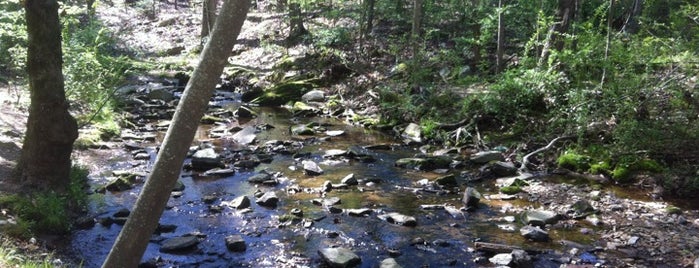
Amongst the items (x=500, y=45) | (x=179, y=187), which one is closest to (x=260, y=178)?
(x=179, y=187)

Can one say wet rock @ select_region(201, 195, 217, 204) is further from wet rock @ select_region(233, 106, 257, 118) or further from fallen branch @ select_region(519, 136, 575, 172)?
wet rock @ select_region(233, 106, 257, 118)

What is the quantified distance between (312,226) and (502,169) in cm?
511

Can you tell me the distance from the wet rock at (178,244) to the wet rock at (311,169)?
4191mm

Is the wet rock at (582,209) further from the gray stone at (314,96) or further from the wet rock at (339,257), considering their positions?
the gray stone at (314,96)

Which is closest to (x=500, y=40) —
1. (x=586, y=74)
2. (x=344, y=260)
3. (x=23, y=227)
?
(x=586, y=74)

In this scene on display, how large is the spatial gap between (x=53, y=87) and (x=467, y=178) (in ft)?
27.0

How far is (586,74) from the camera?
13.4 meters

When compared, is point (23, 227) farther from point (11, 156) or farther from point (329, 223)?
point (329, 223)

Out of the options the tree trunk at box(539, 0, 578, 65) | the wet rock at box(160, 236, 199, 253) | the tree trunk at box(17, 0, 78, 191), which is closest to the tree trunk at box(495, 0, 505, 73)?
the tree trunk at box(539, 0, 578, 65)

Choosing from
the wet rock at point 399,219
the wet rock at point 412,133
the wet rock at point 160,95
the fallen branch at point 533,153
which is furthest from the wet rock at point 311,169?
the wet rock at point 160,95

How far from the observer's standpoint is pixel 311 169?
12.1 metres

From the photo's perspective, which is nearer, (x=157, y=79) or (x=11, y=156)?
→ (x=11, y=156)

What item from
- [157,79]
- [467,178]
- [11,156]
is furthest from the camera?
[157,79]

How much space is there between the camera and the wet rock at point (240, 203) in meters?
9.71
